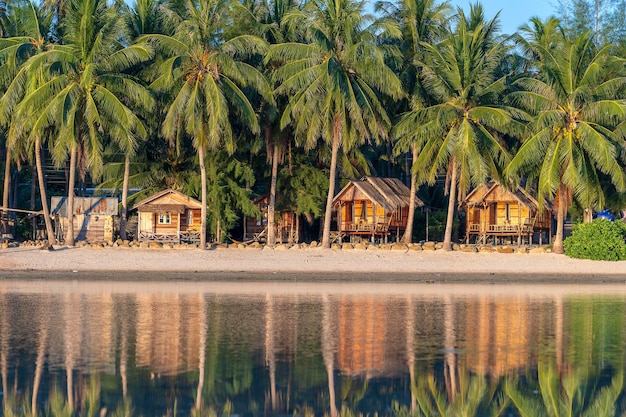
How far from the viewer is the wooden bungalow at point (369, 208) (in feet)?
163

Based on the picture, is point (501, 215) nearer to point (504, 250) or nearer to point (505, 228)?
point (505, 228)

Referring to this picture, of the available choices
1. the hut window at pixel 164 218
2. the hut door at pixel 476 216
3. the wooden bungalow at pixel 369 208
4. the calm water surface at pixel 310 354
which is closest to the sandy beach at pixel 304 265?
the wooden bungalow at pixel 369 208

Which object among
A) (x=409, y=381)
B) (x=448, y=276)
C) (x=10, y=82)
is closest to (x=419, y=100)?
(x=448, y=276)

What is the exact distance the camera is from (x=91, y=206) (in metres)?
49.0

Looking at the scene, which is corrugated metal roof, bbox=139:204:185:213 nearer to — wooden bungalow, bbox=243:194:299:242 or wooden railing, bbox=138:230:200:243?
wooden railing, bbox=138:230:200:243

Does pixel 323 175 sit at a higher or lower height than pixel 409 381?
higher

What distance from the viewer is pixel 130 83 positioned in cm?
4366

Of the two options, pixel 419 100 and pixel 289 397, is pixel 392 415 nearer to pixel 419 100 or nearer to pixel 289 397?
pixel 289 397

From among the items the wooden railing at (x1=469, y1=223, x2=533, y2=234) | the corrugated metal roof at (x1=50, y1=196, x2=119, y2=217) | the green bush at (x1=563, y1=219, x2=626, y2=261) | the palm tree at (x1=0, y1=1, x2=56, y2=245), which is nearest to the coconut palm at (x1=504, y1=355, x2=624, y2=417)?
the green bush at (x1=563, y1=219, x2=626, y2=261)

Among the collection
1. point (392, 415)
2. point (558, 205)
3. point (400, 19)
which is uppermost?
point (400, 19)

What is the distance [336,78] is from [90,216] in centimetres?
1442

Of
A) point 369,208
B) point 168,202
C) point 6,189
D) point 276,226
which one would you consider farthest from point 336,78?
point 6,189

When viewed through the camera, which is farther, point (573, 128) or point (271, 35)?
point (271, 35)

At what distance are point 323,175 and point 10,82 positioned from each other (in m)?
15.2
